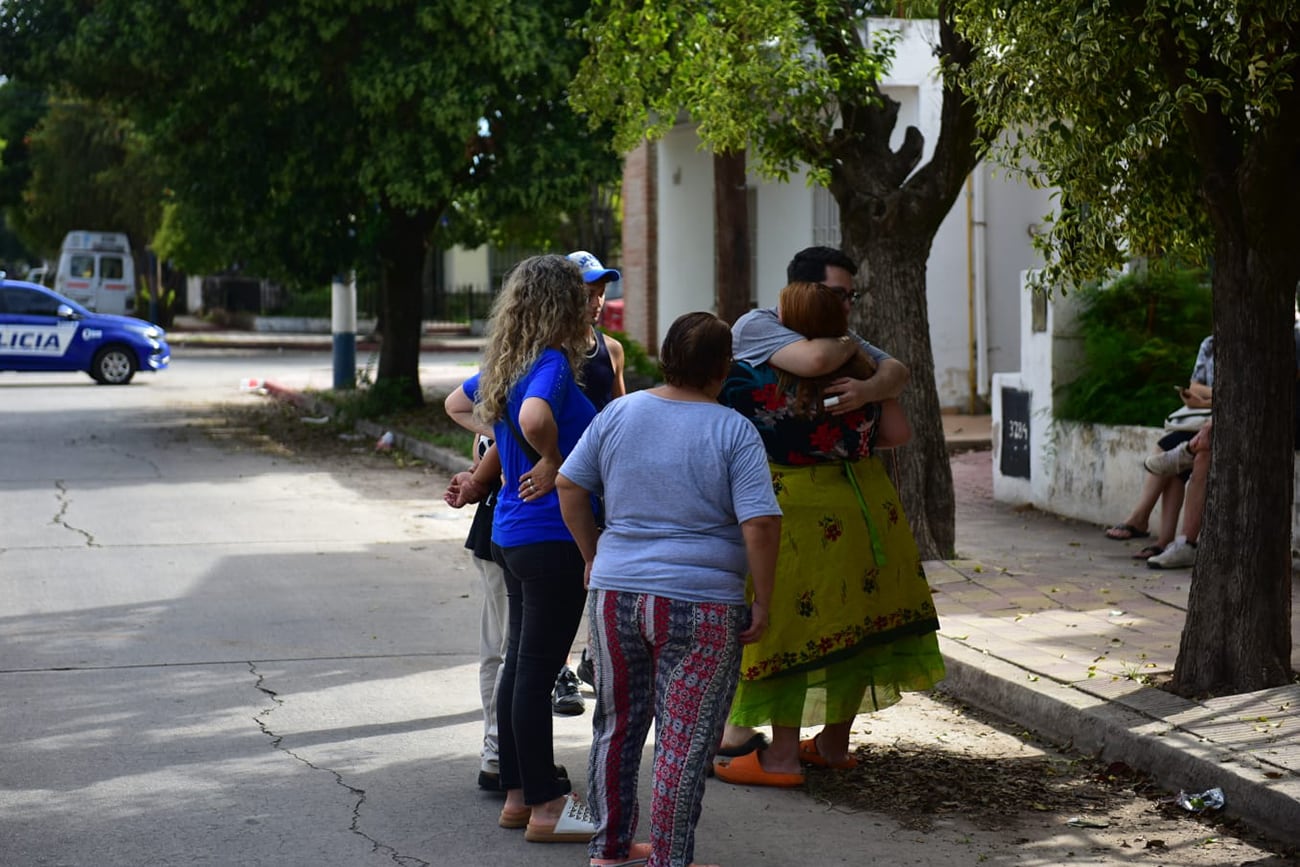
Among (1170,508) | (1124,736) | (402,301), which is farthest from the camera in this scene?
(402,301)

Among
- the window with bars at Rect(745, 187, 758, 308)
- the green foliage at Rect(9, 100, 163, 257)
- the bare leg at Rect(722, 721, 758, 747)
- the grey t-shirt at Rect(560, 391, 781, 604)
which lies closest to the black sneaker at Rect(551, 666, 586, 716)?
the bare leg at Rect(722, 721, 758, 747)

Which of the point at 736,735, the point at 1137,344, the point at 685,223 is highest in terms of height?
the point at 685,223

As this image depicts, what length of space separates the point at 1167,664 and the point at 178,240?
3946cm

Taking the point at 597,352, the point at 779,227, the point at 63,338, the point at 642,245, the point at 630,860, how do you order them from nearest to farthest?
the point at 630,860
the point at 597,352
the point at 779,227
the point at 642,245
the point at 63,338

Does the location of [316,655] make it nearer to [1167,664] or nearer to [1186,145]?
[1167,664]

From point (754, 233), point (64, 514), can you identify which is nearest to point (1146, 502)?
point (64, 514)

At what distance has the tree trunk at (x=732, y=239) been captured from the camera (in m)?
14.5

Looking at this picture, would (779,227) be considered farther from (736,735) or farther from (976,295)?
(736,735)

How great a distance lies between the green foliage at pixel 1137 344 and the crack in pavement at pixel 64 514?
7023 mm

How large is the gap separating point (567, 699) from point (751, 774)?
48.8 inches

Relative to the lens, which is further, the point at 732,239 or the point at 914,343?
the point at 732,239

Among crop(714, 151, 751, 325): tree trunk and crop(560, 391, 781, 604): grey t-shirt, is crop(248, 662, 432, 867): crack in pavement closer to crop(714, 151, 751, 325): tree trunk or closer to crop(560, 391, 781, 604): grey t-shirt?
crop(560, 391, 781, 604): grey t-shirt

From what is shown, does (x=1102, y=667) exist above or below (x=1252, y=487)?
below

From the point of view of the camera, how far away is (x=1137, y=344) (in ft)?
39.0
